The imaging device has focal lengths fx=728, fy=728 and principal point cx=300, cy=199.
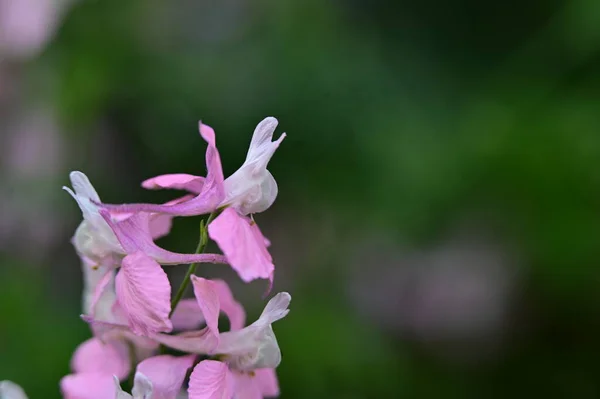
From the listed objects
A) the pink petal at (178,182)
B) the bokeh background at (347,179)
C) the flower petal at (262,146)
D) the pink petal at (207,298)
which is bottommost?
the bokeh background at (347,179)

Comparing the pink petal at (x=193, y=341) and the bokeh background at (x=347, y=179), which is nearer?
the pink petal at (x=193, y=341)

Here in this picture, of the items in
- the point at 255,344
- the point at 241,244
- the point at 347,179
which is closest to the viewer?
the point at 241,244

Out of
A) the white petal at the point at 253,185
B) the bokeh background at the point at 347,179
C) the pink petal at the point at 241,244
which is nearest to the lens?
the pink petal at the point at 241,244

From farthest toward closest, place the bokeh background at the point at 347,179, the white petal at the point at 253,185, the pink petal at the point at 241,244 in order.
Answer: the bokeh background at the point at 347,179 → the white petal at the point at 253,185 → the pink petal at the point at 241,244

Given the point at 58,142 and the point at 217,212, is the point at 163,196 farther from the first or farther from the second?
the point at 217,212

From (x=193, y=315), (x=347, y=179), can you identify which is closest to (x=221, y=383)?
(x=193, y=315)

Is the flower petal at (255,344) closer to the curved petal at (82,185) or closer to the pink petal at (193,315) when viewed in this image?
the pink petal at (193,315)

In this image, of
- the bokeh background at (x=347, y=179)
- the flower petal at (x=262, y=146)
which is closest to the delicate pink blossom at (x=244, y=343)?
the flower petal at (x=262, y=146)

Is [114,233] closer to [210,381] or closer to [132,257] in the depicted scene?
[132,257]

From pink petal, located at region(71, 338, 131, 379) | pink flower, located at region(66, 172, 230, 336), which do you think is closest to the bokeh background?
pink petal, located at region(71, 338, 131, 379)
